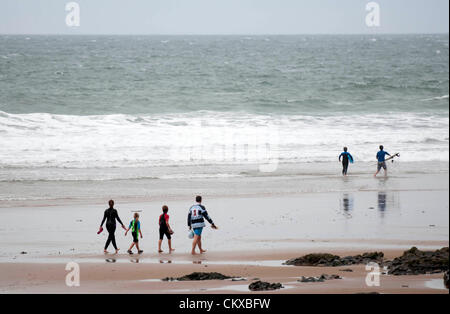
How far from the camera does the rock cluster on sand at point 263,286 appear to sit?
10547 millimetres

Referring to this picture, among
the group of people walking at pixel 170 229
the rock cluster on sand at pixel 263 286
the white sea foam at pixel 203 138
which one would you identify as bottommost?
the rock cluster on sand at pixel 263 286

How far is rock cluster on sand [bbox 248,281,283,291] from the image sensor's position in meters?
10.5

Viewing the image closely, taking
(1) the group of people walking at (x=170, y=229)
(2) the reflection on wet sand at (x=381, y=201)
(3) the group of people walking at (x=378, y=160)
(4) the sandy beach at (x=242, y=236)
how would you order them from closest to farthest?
(4) the sandy beach at (x=242, y=236), (1) the group of people walking at (x=170, y=229), (2) the reflection on wet sand at (x=381, y=201), (3) the group of people walking at (x=378, y=160)

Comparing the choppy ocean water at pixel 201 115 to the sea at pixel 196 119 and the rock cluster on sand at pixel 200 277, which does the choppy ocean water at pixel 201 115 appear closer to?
the sea at pixel 196 119

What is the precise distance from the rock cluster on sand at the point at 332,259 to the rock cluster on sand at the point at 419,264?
0.75m

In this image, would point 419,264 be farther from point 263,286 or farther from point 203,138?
point 203,138

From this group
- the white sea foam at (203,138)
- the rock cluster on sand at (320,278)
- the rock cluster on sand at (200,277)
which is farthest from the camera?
the white sea foam at (203,138)

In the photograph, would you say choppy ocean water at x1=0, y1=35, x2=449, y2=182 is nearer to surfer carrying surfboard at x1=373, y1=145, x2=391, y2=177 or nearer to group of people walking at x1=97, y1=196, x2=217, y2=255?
surfer carrying surfboard at x1=373, y1=145, x2=391, y2=177

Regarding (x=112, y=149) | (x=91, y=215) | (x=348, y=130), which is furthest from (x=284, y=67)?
(x=91, y=215)

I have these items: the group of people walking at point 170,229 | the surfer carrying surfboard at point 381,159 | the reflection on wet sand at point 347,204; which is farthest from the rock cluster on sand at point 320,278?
the surfer carrying surfboard at point 381,159

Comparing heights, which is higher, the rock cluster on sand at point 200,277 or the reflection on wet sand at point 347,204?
the reflection on wet sand at point 347,204

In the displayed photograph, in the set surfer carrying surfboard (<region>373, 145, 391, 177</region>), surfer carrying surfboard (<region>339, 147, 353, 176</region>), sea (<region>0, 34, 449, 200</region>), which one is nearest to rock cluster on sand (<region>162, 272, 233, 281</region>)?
sea (<region>0, 34, 449, 200</region>)

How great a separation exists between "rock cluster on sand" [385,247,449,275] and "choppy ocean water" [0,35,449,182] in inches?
614
